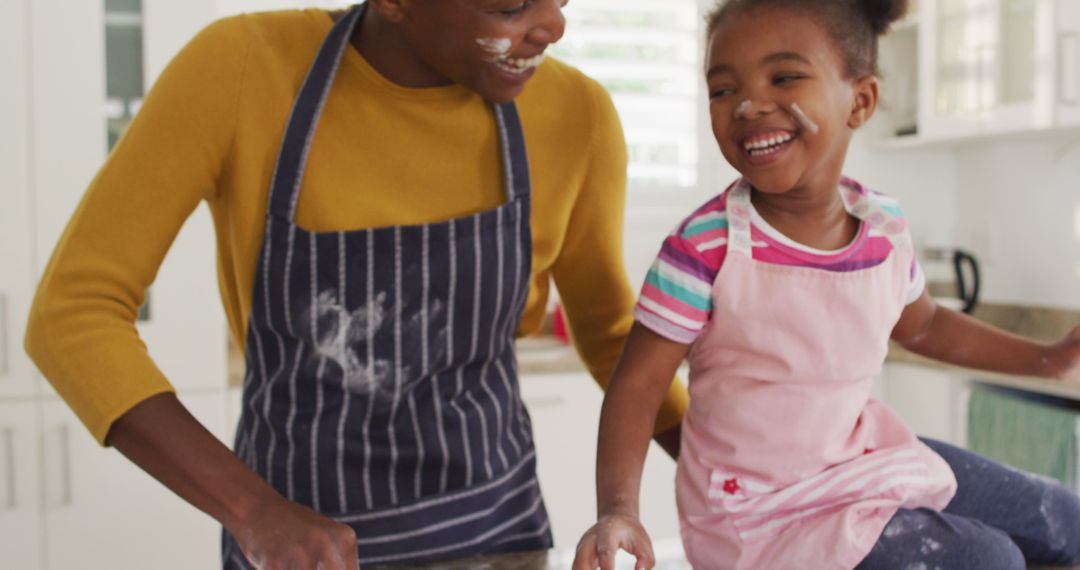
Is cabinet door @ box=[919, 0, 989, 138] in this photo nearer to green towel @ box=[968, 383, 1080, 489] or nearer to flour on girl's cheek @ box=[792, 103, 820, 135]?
green towel @ box=[968, 383, 1080, 489]

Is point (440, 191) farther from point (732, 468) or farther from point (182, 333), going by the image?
point (182, 333)

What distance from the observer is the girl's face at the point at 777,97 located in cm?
84

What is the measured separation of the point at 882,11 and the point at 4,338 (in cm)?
190

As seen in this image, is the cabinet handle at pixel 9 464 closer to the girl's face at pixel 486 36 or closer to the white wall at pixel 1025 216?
the girl's face at pixel 486 36

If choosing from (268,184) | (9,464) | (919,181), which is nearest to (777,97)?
(268,184)

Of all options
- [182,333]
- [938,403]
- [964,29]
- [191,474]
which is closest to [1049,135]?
[964,29]

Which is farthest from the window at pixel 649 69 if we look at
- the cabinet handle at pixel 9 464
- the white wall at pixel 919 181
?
the cabinet handle at pixel 9 464

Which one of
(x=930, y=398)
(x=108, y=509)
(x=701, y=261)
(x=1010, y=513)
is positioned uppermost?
(x=701, y=261)

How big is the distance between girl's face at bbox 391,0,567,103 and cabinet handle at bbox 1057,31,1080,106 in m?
1.85

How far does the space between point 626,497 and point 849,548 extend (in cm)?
16

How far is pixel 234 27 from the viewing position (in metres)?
0.99

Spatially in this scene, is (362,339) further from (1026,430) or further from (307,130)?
(1026,430)

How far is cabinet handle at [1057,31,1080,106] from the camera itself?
2.35 m

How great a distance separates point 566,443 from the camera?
8.55 ft
